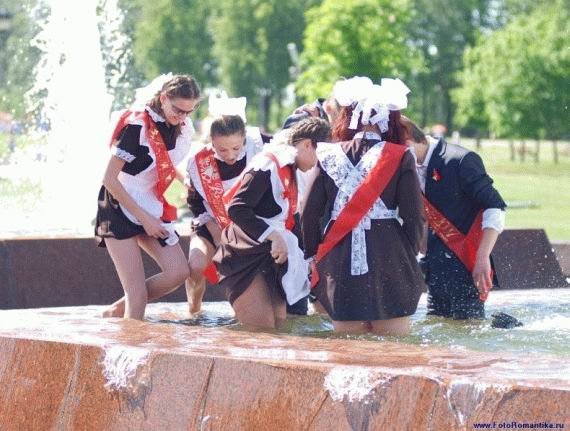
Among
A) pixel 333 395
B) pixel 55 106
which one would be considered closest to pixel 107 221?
pixel 333 395

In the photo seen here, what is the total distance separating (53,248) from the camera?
9.26 m

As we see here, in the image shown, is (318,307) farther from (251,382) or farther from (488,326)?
(251,382)

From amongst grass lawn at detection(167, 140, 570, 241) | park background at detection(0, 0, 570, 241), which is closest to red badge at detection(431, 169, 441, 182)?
grass lawn at detection(167, 140, 570, 241)

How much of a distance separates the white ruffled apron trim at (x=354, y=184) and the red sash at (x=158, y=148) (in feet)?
3.66

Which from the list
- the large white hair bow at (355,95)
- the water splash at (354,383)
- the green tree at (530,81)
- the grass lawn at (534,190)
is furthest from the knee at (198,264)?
the green tree at (530,81)

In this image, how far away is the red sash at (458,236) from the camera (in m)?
7.12

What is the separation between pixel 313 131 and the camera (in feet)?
21.8

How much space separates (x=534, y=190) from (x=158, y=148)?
86.6 feet

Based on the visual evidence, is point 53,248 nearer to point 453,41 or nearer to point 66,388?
point 66,388

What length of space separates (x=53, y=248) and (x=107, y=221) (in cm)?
213

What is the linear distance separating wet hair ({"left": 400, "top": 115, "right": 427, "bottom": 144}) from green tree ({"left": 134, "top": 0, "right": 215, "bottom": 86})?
187 ft

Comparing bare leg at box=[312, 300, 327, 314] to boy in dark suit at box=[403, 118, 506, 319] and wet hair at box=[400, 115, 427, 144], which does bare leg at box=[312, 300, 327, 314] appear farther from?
wet hair at box=[400, 115, 427, 144]

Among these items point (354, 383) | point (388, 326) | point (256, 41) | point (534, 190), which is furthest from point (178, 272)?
point (256, 41)

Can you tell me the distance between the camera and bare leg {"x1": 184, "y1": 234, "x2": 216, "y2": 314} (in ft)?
25.1
